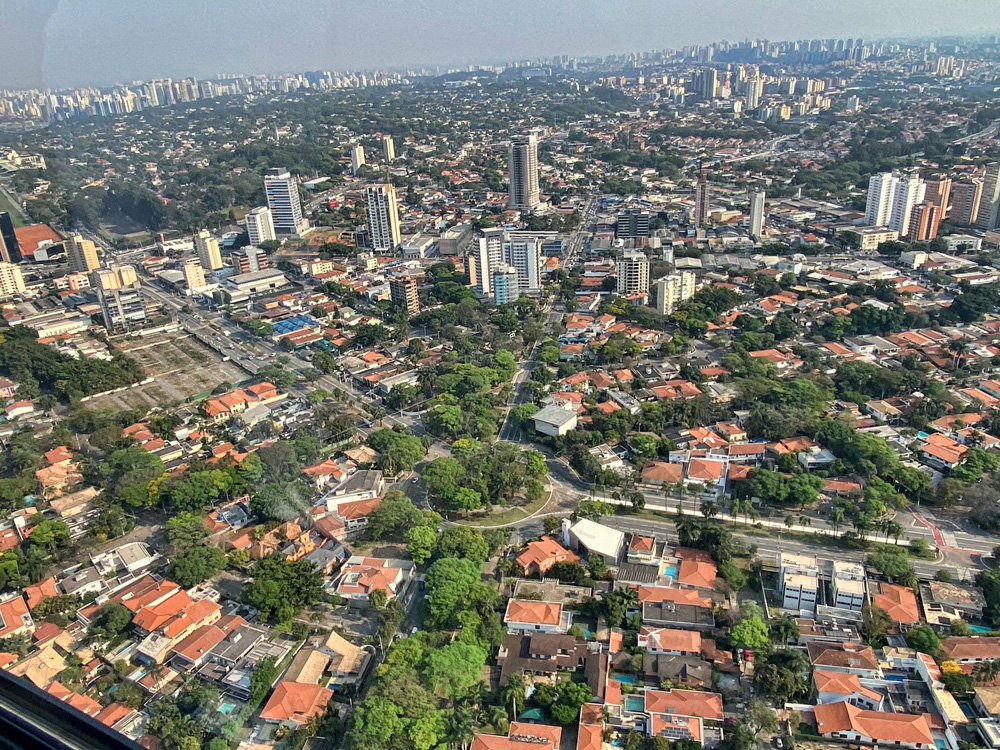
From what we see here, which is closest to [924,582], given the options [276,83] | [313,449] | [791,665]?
[791,665]

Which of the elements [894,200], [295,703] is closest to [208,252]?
[295,703]

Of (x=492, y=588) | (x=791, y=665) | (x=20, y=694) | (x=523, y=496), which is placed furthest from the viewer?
(x=523, y=496)

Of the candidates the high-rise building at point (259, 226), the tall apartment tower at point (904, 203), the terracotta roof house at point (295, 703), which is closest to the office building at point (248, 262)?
the high-rise building at point (259, 226)

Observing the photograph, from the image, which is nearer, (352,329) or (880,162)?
(352,329)

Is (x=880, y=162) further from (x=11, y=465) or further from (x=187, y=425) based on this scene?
(x=11, y=465)

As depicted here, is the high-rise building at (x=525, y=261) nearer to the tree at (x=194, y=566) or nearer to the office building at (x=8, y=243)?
the tree at (x=194, y=566)

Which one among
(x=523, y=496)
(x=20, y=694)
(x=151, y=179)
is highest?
(x=20, y=694)

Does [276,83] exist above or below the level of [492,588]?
above
